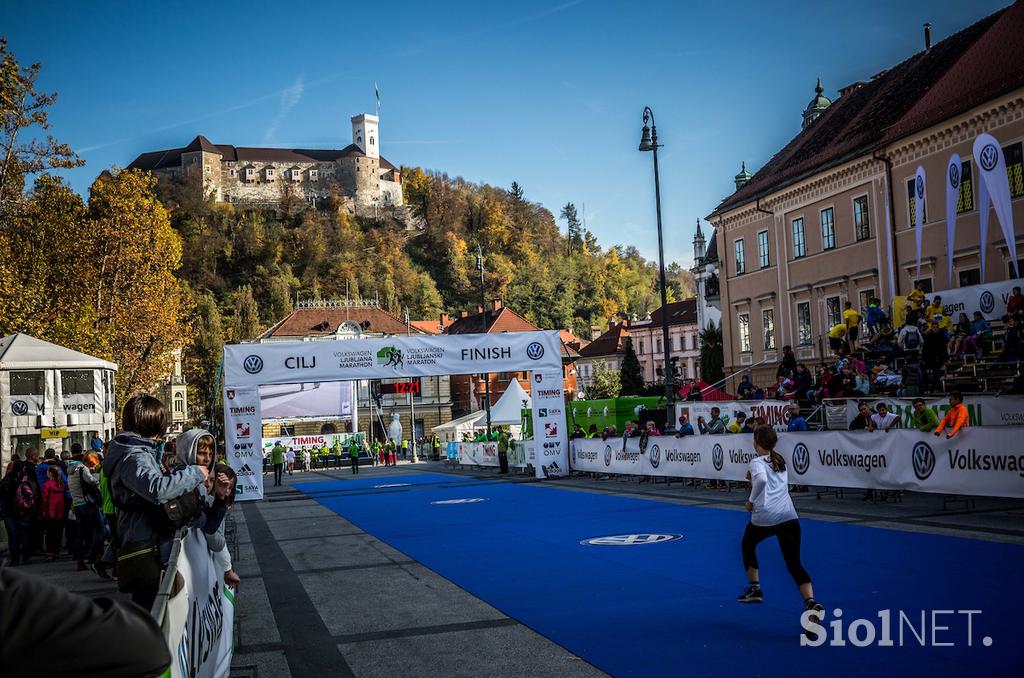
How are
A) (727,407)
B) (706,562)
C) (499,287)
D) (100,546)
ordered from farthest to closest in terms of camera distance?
1. (499,287)
2. (727,407)
3. (100,546)
4. (706,562)

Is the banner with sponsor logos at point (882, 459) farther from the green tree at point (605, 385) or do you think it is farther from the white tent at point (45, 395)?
the green tree at point (605, 385)

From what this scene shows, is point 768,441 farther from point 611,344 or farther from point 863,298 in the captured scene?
point 611,344

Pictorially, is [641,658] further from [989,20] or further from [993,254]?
[989,20]

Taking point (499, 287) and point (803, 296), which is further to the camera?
point (499, 287)

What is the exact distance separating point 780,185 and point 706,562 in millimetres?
31942

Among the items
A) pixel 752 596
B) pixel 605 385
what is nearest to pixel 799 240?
pixel 752 596

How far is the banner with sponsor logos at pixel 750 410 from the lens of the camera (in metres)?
25.6

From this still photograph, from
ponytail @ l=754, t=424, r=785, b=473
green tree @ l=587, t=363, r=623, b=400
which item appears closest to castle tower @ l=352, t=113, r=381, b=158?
green tree @ l=587, t=363, r=623, b=400

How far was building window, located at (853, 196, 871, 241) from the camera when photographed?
35750 millimetres

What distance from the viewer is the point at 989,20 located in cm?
3516

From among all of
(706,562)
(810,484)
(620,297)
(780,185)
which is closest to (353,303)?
(620,297)

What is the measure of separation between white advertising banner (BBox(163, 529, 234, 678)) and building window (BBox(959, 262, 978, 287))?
28.4m

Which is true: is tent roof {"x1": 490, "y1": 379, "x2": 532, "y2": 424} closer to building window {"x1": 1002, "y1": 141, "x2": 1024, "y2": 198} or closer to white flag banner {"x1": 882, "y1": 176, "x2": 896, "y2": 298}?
white flag banner {"x1": 882, "y1": 176, "x2": 896, "y2": 298}

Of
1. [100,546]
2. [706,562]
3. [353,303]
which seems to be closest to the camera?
[706,562]
